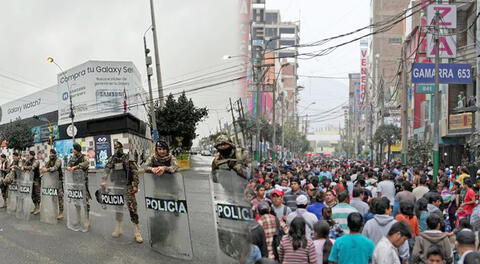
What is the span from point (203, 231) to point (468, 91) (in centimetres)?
2554

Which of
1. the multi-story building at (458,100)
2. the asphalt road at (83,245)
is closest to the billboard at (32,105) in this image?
the multi-story building at (458,100)

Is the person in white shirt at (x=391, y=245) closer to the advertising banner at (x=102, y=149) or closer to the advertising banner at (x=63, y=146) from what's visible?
the advertising banner at (x=102, y=149)

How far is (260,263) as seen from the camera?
4238 millimetres

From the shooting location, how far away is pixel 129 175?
812cm

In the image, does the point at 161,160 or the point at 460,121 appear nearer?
the point at 161,160

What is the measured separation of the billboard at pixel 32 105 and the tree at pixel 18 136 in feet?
20.2

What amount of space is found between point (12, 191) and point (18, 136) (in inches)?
1847

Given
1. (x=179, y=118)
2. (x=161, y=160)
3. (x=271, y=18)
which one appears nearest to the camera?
(x=161, y=160)

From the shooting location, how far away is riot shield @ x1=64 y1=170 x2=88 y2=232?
30.4 ft

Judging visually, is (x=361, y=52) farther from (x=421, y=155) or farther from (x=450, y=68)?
(x=450, y=68)

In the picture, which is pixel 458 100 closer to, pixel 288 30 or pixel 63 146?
pixel 63 146

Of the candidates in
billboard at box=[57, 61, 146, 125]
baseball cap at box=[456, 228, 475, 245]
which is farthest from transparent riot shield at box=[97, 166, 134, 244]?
billboard at box=[57, 61, 146, 125]

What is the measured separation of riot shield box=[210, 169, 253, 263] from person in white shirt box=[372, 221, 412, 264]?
4.43 feet

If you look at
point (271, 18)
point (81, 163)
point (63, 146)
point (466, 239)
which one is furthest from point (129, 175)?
point (271, 18)
